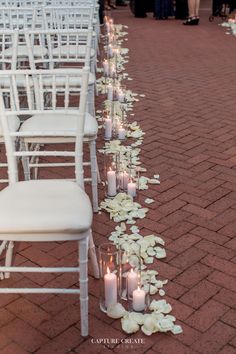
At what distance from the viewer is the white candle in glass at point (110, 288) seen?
2369mm

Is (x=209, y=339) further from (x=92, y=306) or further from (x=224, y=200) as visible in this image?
(x=224, y=200)

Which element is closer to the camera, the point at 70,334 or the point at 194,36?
the point at 70,334

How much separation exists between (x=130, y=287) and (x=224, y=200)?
4.22 feet

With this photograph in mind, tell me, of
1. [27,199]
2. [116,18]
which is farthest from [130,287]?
[116,18]

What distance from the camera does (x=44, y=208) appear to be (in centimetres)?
223

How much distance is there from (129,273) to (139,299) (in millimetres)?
135

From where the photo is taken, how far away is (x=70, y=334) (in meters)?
2.34

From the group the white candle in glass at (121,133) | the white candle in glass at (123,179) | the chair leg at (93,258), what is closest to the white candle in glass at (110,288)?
the chair leg at (93,258)

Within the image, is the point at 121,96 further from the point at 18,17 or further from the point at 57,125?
the point at 57,125

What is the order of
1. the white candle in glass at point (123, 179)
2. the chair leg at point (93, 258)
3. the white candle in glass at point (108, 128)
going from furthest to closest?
the white candle in glass at point (108, 128), the white candle in glass at point (123, 179), the chair leg at point (93, 258)

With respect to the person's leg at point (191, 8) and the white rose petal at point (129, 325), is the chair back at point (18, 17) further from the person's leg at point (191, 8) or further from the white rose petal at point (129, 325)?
the person's leg at point (191, 8)

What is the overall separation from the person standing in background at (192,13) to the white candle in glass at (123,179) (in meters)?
7.90

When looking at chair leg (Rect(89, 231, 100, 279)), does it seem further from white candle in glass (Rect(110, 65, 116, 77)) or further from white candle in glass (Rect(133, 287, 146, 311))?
Result: white candle in glass (Rect(110, 65, 116, 77))

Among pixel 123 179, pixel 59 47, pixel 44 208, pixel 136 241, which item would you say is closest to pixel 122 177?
pixel 123 179
